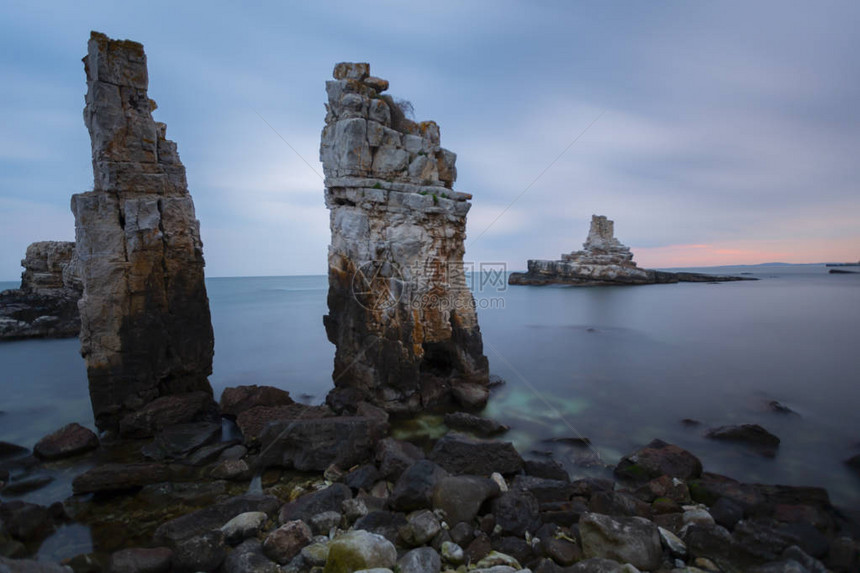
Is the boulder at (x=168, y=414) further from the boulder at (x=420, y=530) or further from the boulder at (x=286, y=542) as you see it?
the boulder at (x=420, y=530)

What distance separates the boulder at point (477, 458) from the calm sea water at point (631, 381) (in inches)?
66.0

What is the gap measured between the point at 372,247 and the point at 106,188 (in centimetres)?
596

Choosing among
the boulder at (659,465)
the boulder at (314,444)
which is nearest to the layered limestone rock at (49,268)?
the boulder at (314,444)

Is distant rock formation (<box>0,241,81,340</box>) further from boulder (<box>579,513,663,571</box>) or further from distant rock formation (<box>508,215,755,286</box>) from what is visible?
distant rock formation (<box>508,215,755,286</box>)

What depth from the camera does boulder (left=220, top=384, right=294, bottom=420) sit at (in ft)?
32.0

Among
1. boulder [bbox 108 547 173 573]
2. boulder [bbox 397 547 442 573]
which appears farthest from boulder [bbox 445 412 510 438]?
boulder [bbox 108 547 173 573]

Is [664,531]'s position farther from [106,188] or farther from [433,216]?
[106,188]

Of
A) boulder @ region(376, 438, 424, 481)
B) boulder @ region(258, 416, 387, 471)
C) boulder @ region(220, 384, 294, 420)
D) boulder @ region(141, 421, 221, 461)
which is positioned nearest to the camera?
boulder @ region(376, 438, 424, 481)

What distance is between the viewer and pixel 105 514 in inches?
235

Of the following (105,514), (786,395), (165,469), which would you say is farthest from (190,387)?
(786,395)

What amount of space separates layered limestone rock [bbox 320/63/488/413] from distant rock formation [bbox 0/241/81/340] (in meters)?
21.0

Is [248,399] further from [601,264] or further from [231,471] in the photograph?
[601,264]

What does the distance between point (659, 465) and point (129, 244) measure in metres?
12.1

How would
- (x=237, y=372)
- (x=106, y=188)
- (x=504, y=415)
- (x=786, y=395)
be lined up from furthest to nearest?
(x=237, y=372)
(x=786, y=395)
(x=504, y=415)
(x=106, y=188)
